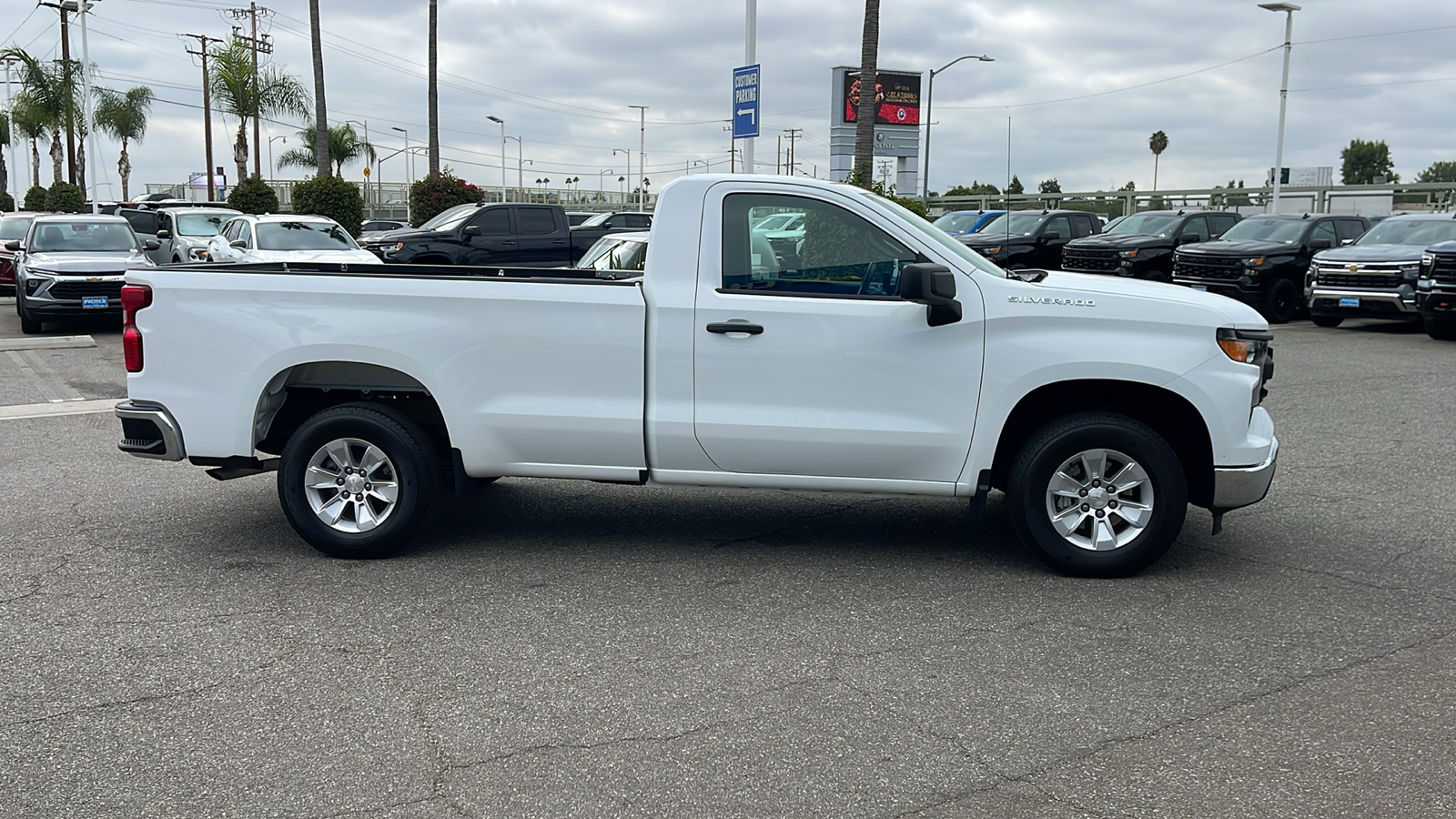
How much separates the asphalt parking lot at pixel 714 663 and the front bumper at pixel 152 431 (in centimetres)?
54

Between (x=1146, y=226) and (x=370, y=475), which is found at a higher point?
(x=1146, y=226)

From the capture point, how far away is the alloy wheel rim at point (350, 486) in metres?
6.15

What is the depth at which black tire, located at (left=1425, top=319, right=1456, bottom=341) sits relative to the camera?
57.4 feet

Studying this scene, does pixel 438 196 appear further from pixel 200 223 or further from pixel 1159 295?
pixel 1159 295

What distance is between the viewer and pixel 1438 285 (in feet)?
55.5

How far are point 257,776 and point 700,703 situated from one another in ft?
4.84

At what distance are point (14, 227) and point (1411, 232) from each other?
2502 centimetres

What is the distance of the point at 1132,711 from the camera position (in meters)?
4.34

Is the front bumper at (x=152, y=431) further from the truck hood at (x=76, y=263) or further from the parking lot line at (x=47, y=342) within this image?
the truck hood at (x=76, y=263)

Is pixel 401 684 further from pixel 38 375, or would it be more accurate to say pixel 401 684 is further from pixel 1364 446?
pixel 38 375

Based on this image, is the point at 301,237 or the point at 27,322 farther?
the point at 301,237

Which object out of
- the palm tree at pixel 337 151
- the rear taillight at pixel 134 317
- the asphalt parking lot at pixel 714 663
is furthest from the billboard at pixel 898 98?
the rear taillight at pixel 134 317

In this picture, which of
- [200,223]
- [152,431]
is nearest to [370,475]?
[152,431]

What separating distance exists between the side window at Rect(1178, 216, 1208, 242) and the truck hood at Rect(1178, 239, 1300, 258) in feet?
9.91
